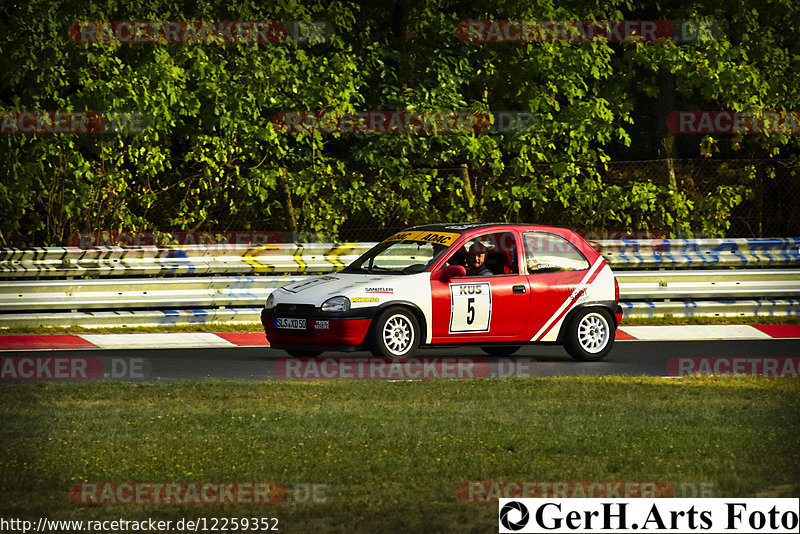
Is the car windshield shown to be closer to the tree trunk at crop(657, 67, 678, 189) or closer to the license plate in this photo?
the license plate

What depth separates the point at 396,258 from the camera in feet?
47.8

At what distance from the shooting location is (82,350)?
14906mm

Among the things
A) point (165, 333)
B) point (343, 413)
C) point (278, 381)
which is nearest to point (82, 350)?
point (165, 333)

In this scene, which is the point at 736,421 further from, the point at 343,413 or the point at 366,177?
the point at 366,177

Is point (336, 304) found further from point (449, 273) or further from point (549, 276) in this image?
point (549, 276)

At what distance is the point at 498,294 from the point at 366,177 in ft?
23.6

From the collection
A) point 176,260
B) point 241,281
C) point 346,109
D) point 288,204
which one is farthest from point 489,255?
point 346,109

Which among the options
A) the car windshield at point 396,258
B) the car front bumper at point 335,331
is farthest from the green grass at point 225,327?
the car front bumper at point 335,331

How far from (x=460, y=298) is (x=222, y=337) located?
3984 millimetres

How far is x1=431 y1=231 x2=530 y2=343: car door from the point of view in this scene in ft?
44.2

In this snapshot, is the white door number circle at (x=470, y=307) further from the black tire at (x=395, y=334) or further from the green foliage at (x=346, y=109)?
the green foliage at (x=346, y=109)

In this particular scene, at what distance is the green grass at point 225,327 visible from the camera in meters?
16.5

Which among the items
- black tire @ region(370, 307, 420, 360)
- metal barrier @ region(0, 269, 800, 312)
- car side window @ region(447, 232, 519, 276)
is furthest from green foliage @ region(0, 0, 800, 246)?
black tire @ region(370, 307, 420, 360)

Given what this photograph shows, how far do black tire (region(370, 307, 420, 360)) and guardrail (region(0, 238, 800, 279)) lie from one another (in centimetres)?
451
